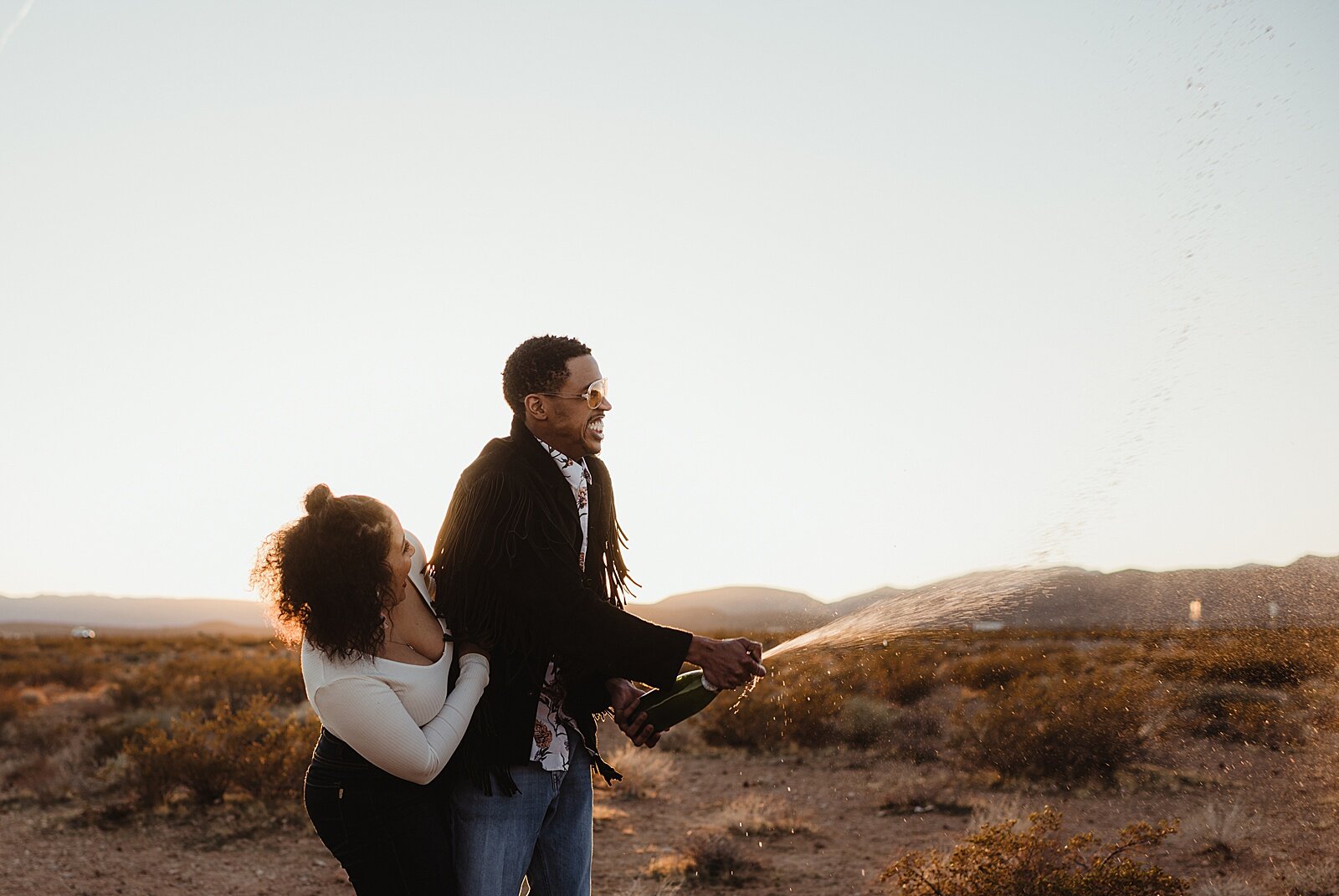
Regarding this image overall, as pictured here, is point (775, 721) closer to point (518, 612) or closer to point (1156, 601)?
point (518, 612)

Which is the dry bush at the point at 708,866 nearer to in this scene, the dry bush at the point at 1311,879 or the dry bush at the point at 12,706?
the dry bush at the point at 1311,879

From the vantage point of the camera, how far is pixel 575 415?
2.61 meters

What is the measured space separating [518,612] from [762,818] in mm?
7481

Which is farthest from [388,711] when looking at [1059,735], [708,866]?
[1059,735]

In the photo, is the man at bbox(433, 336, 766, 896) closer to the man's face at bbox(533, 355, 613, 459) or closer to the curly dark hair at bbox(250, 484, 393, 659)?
the man's face at bbox(533, 355, 613, 459)

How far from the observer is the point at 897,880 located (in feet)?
22.3

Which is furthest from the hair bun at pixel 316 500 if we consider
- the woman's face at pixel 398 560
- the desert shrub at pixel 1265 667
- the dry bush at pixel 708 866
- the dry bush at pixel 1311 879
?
the desert shrub at pixel 1265 667

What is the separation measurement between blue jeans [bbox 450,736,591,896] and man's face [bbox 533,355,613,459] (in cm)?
81

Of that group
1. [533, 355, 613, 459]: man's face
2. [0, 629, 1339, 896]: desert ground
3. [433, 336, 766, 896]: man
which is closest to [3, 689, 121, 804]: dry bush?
[0, 629, 1339, 896]: desert ground

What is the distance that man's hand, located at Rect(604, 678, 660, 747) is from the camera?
103 inches

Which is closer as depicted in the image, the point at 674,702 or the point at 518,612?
the point at 518,612

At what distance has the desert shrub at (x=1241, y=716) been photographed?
11.6 metres

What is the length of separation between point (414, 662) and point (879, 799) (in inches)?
351

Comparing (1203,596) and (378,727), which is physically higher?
(378,727)
